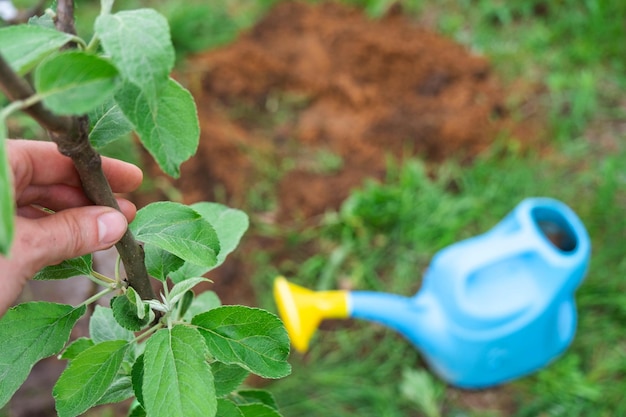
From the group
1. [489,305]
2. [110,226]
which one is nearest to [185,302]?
[110,226]

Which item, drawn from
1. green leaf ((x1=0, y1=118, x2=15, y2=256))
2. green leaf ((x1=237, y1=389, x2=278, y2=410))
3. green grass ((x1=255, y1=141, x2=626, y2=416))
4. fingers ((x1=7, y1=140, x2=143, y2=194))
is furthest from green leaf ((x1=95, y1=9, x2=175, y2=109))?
green grass ((x1=255, y1=141, x2=626, y2=416))

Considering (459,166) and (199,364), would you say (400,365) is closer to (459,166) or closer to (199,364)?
(459,166)

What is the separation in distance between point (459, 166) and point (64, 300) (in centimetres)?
132

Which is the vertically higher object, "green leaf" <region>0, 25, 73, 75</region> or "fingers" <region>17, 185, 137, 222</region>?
"green leaf" <region>0, 25, 73, 75</region>

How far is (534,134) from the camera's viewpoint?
2176 millimetres

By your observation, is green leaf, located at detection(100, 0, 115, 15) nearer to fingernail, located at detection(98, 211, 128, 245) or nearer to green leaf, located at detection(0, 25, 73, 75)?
green leaf, located at detection(0, 25, 73, 75)

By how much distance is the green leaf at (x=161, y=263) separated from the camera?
663 millimetres

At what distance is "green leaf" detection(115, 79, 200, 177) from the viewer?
0.45 metres

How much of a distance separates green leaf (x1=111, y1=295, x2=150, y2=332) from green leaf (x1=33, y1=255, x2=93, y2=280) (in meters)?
0.07

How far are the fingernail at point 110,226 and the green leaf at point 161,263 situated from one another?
10cm

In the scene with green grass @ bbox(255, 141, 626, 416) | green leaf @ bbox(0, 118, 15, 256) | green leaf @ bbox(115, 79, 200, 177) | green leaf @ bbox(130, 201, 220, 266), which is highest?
green leaf @ bbox(0, 118, 15, 256)

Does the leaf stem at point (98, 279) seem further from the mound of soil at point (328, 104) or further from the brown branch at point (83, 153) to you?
the mound of soil at point (328, 104)

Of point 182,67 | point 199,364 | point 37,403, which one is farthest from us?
point 182,67

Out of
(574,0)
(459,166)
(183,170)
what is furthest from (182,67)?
(574,0)
